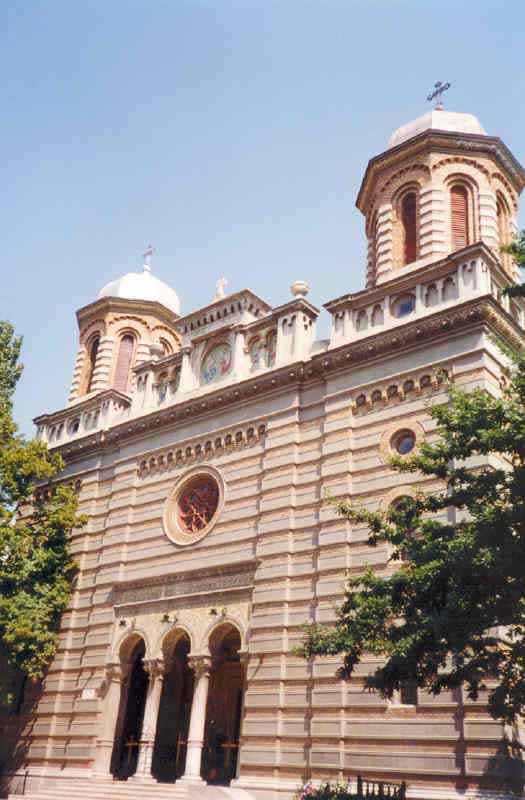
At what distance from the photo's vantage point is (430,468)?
1415 cm

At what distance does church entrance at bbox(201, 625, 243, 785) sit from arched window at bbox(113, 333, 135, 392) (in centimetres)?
1185

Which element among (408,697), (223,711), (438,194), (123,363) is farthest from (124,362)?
(408,697)

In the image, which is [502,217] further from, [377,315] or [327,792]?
[327,792]

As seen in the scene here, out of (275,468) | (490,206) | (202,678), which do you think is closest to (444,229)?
(490,206)

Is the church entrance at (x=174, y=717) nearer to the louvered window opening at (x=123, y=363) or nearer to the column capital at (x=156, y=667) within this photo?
the column capital at (x=156, y=667)

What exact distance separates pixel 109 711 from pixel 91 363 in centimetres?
1456

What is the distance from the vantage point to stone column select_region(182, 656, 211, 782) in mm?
20047

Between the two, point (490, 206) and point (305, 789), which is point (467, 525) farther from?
point (490, 206)

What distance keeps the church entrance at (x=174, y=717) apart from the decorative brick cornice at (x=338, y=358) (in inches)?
260

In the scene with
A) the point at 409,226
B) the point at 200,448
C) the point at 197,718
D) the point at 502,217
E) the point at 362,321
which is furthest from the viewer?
the point at 502,217

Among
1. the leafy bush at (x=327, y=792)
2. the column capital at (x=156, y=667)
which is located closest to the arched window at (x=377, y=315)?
the column capital at (x=156, y=667)

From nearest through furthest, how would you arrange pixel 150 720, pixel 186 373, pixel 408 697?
pixel 408 697 → pixel 150 720 → pixel 186 373

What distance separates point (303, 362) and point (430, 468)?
861 cm

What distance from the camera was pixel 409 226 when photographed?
25.0 meters
